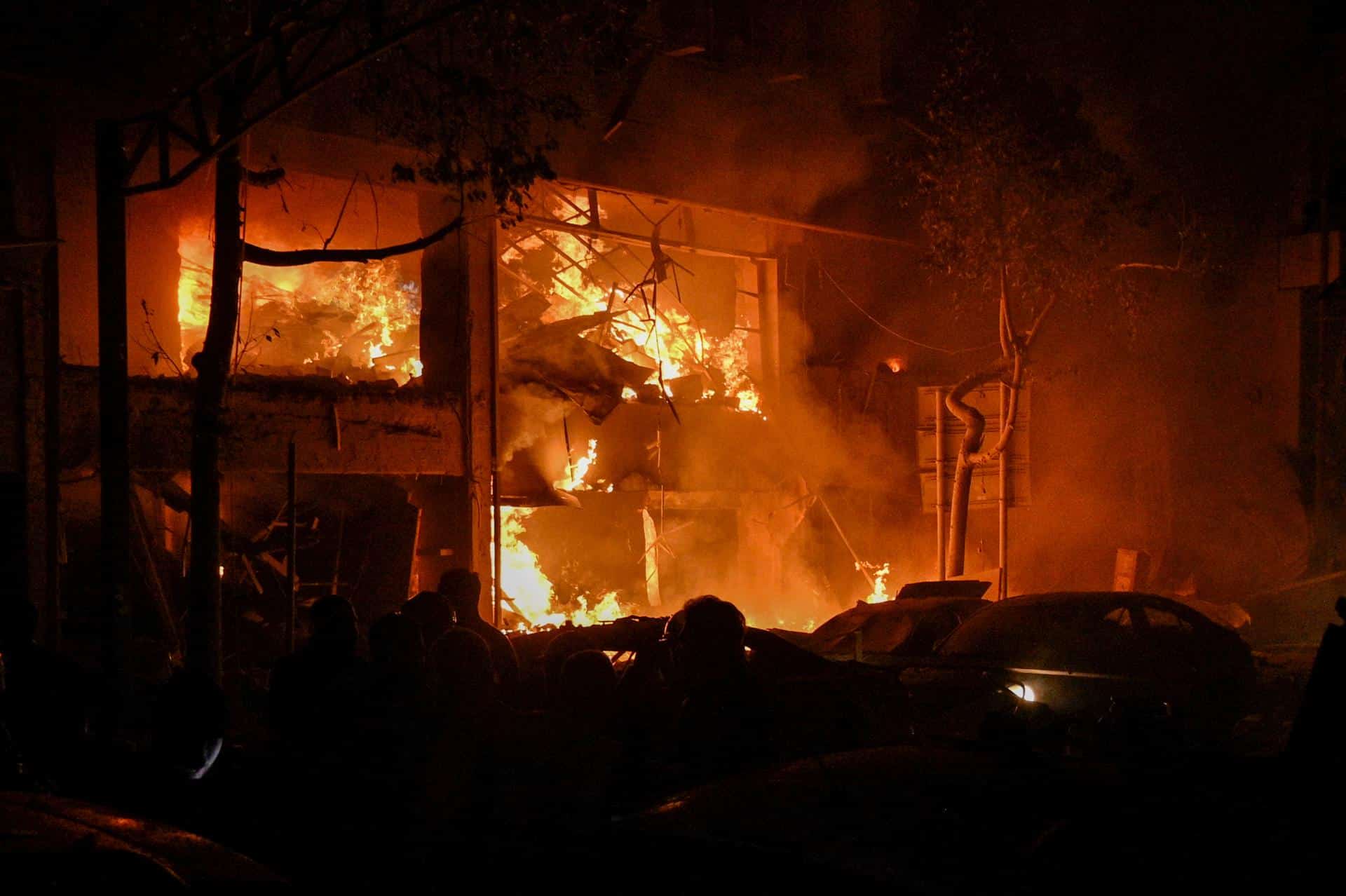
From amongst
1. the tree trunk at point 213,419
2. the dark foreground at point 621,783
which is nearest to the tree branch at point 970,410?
the dark foreground at point 621,783

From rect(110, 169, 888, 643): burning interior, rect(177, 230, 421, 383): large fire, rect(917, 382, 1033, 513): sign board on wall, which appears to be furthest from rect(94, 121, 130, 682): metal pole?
rect(917, 382, 1033, 513): sign board on wall

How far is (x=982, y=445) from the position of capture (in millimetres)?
19594

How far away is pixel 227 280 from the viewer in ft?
25.5

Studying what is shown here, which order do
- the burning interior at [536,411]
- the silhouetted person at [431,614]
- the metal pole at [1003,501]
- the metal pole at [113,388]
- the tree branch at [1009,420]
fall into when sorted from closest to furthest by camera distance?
the metal pole at [113,388] → the silhouetted person at [431,614] → the burning interior at [536,411] → the tree branch at [1009,420] → the metal pole at [1003,501]

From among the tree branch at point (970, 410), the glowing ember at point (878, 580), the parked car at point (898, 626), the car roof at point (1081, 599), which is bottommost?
the glowing ember at point (878, 580)

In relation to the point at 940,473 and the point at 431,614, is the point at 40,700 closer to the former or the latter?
the point at 431,614

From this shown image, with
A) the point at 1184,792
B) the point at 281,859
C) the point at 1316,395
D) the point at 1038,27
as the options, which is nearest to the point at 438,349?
the point at 281,859

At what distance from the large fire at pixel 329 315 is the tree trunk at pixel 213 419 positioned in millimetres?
7678

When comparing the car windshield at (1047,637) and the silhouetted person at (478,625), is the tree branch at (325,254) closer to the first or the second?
the silhouetted person at (478,625)

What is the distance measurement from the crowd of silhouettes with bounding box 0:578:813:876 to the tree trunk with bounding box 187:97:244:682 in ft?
5.64

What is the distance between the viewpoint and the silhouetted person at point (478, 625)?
661cm

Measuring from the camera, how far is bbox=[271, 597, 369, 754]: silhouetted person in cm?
544

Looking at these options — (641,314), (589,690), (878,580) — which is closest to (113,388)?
(589,690)

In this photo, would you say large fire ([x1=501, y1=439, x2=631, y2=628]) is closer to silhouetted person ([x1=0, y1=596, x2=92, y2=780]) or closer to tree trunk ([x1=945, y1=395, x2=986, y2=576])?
tree trunk ([x1=945, y1=395, x2=986, y2=576])
